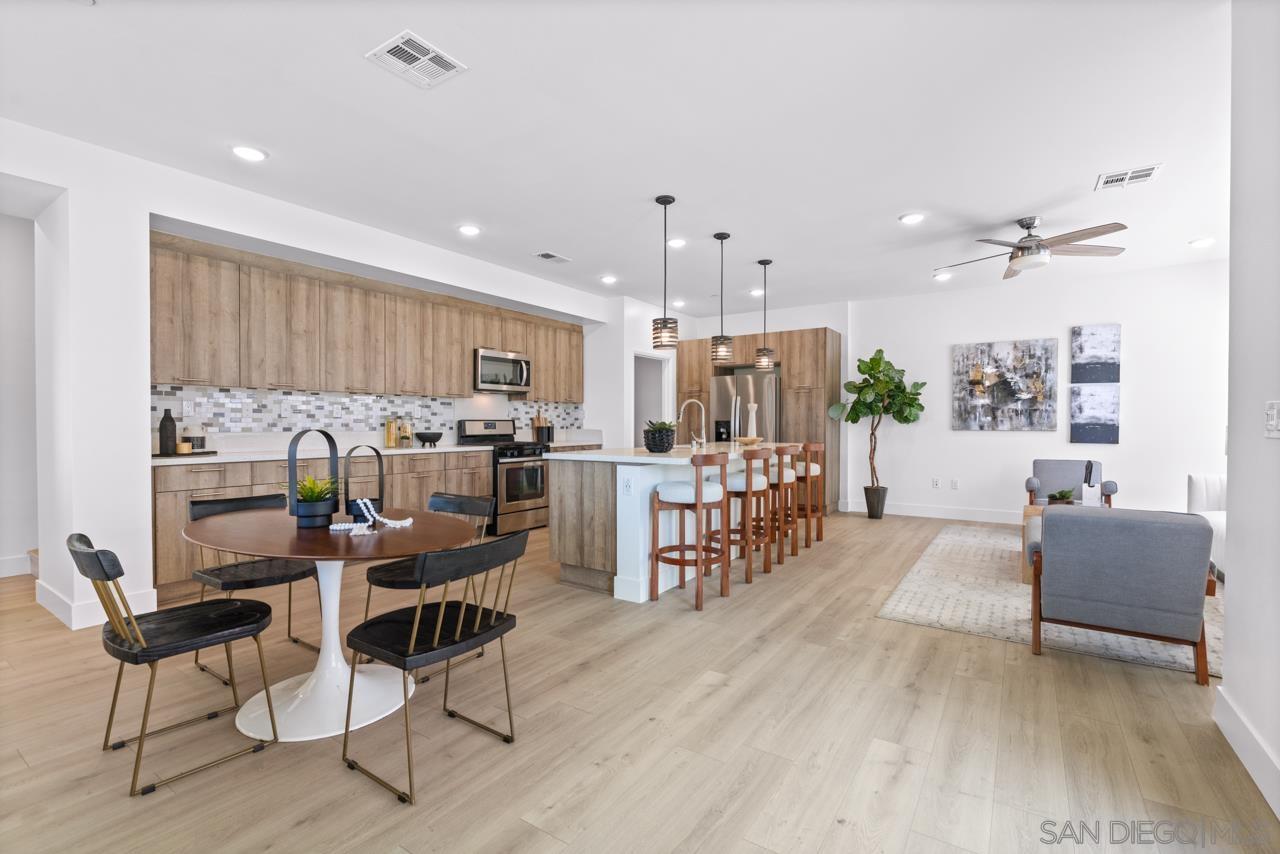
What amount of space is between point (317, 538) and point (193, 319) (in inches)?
120

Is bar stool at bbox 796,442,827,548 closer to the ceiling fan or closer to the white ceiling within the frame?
the white ceiling

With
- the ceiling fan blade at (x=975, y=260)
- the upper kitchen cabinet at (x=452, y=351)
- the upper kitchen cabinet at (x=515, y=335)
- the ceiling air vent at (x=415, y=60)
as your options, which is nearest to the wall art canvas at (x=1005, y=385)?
the ceiling fan blade at (x=975, y=260)

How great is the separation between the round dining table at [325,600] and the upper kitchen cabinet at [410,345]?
2998 mm

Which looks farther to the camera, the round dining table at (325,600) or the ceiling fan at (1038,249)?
the ceiling fan at (1038,249)

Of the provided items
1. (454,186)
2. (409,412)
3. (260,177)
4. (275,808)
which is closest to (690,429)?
(409,412)

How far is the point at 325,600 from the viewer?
2264 mm

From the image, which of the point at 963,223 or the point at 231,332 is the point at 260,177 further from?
the point at 963,223

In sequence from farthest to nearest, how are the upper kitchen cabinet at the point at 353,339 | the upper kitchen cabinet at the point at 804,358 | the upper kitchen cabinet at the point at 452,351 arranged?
the upper kitchen cabinet at the point at 804,358
the upper kitchen cabinet at the point at 452,351
the upper kitchen cabinet at the point at 353,339

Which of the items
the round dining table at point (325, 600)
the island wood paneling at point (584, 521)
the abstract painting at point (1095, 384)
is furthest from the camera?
the abstract painting at point (1095, 384)

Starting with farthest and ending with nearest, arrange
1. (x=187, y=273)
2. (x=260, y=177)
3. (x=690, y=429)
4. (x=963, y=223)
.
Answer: (x=690, y=429) → (x=963, y=223) → (x=187, y=273) → (x=260, y=177)

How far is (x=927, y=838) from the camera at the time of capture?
62.1 inches

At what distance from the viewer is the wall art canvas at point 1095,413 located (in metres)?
5.89

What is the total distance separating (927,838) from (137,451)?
13.8 ft

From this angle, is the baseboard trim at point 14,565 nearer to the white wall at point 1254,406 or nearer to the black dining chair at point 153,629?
the black dining chair at point 153,629
